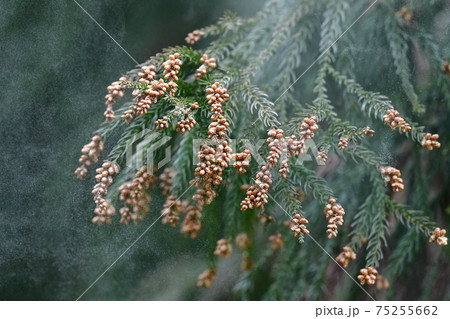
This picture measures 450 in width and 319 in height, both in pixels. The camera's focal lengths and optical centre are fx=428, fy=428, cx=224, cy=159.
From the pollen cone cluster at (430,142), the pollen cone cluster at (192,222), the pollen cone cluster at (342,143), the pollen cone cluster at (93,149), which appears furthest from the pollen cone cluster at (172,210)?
the pollen cone cluster at (430,142)

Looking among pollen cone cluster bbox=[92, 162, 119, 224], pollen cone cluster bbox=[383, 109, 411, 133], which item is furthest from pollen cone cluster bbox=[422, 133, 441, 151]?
pollen cone cluster bbox=[92, 162, 119, 224]

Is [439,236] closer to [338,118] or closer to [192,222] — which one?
[338,118]

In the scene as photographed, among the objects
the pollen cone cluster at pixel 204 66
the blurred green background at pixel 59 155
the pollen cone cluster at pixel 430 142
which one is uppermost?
the pollen cone cluster at pixel 430 142

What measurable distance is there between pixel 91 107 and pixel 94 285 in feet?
0.95

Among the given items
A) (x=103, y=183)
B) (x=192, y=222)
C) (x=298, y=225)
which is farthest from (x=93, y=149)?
(x=298, y=225)

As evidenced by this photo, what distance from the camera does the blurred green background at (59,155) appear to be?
67 cm

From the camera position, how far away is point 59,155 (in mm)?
667

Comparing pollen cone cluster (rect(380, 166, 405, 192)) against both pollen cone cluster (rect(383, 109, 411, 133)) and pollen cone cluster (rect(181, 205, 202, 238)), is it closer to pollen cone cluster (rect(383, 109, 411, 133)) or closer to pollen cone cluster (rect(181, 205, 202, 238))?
pollen cone cluster (rect(383, 109, 411, 133))

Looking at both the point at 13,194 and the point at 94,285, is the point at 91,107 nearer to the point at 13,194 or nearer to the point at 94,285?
the point at 13,194

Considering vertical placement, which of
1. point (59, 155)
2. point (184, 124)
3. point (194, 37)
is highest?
point (194, 37)

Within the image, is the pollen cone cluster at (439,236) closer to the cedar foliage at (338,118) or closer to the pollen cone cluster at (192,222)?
the cedar foliage at (338,118)

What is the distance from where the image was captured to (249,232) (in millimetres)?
704

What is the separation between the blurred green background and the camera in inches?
26.4

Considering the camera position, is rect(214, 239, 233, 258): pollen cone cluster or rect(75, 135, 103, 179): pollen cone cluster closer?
rect(75, 135, 103, 179): pollen cone cluster
